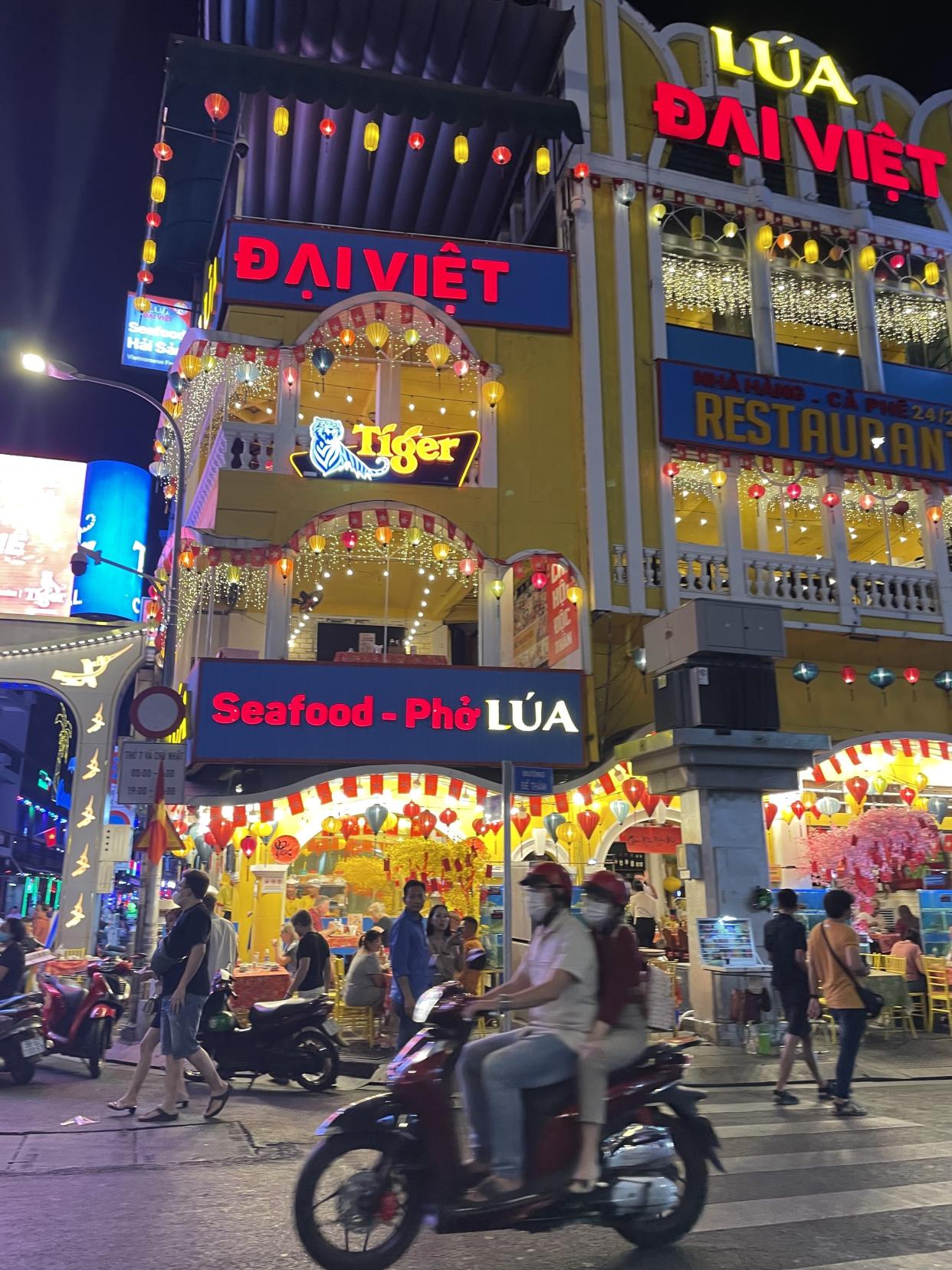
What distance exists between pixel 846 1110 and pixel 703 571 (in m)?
10.1

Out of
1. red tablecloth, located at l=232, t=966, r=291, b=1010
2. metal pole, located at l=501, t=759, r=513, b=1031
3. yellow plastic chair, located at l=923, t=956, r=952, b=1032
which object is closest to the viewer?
metal pole, located at l=501, t=759, r=513, b=1031

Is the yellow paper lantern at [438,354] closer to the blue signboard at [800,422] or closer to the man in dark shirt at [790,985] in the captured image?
the blue signboard at [800,422]

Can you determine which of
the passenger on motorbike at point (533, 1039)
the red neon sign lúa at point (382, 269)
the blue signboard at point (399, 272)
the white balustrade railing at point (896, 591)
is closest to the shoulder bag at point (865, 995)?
the passenger on motorbike at point (533, 1039)

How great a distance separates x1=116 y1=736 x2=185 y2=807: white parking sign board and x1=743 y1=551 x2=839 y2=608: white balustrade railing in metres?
10.1

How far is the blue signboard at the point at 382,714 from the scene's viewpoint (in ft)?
46.6

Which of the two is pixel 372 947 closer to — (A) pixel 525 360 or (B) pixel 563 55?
(A) pixel 525 360

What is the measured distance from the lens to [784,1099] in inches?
346

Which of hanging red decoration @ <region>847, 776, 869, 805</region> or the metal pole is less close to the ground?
hanging red decoration @ <region>847, 776, 869, 805</region>

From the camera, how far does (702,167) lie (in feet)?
62.2

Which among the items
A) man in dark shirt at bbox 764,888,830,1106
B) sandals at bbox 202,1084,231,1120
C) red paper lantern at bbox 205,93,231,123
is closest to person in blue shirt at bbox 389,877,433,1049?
sandals at bbox 202,1084,231,1120

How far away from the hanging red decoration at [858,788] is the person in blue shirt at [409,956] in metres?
9.26

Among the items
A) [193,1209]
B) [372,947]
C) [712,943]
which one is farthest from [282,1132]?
[712,943]

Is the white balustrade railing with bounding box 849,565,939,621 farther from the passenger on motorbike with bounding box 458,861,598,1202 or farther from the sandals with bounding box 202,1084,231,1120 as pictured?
the passenger on motorbike with bounding box 458,861,598,1202

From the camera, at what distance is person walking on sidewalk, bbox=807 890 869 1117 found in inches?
324
